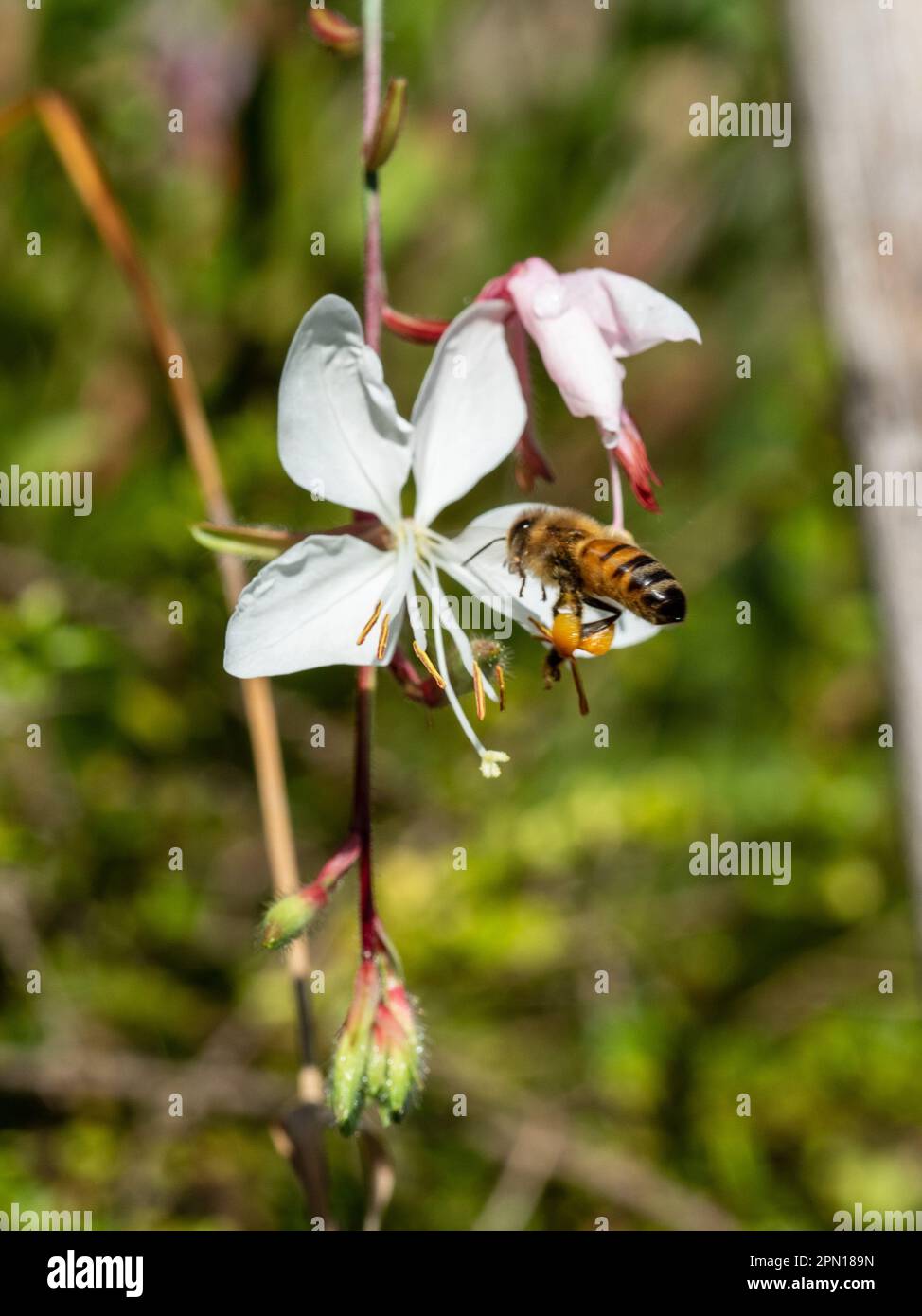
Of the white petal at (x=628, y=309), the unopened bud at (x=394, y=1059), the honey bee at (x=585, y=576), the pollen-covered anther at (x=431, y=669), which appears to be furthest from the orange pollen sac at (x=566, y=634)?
the unopened bud at (x=394, y=1059)

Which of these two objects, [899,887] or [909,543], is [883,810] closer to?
[899,887]

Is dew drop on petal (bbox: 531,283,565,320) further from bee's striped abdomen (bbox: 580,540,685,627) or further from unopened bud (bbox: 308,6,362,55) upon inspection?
unopened bud (bbox: 308,6,362,55)

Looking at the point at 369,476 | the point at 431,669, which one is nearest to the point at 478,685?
the point at 431,669

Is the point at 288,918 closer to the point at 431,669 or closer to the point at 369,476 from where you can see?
the point at 431,669

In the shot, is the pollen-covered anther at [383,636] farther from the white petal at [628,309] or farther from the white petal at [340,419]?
the white petal at [628,309]

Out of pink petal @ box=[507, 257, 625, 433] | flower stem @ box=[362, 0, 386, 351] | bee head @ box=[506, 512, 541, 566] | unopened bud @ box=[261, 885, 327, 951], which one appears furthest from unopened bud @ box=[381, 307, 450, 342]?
unopened bud @ box=[261, 885, 327, 951]
